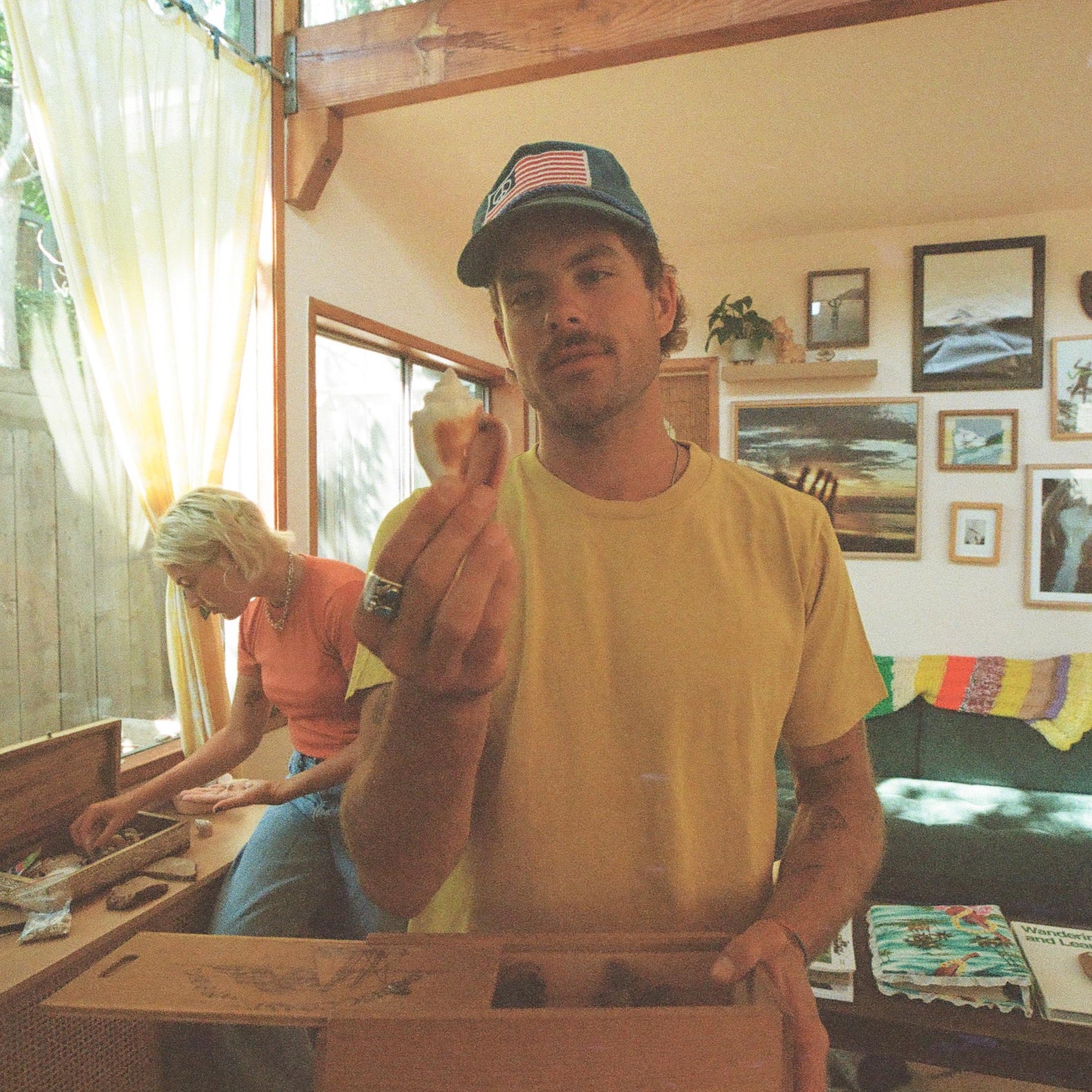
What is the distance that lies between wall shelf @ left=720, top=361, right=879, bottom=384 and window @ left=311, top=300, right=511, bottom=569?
140 centimetres

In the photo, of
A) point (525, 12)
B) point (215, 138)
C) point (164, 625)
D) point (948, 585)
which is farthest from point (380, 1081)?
point (948, 585)

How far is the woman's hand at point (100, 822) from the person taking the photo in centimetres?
171

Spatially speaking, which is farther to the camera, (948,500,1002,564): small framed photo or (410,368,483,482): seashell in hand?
(948,500,1002,564): small framed photo

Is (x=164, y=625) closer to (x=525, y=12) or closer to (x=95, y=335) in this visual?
(x=95, y=335)

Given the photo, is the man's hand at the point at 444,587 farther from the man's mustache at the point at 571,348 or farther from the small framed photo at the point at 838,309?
the small framed photo at the point at 838,309

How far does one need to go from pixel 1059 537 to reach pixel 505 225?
3745 millimetres

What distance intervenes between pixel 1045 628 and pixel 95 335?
4.05 metres

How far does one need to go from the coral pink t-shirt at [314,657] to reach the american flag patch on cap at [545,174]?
1078mm

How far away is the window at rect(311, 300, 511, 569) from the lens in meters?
A: 3.04

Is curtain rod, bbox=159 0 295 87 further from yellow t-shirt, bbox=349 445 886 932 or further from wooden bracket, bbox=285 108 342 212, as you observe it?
yellow t-shirt, bbox=349 445 886 932

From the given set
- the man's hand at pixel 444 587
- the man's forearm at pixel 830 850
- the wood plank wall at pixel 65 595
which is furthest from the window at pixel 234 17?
the man's forearm at pixel 830 850

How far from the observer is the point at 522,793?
0.80 m

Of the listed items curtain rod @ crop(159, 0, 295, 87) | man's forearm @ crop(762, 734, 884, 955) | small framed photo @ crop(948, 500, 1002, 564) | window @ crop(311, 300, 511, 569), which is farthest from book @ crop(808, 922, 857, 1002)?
curtain rod @ crop(159, 0, 295, 87)

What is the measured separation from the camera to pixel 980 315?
12.4 feet
